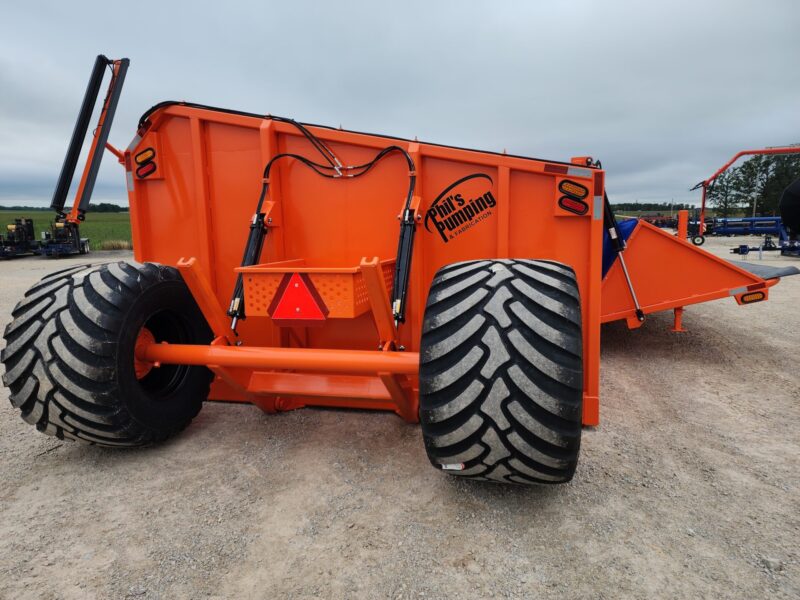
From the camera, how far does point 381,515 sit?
231 centimetres

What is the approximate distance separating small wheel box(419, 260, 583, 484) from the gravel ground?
0.36 m

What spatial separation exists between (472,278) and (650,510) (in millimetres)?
1452

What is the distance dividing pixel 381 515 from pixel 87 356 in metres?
1.71

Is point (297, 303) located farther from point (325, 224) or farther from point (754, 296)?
point (754, 296)

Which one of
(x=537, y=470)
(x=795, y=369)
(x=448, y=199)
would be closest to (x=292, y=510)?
(x=537, y=470)

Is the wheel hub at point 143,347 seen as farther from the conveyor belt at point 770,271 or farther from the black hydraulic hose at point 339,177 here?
the conveyor belt at point 770,271

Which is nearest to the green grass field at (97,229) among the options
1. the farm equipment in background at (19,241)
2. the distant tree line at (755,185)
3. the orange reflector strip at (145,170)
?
the farm equipment in background at (19,241)

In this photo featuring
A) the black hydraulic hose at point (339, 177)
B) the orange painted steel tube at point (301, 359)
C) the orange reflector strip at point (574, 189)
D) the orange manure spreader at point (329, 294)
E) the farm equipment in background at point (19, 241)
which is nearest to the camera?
the orange manure spreader at point (329, 294)

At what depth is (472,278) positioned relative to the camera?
84.8 inches

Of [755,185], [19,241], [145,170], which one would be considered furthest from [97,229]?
[755,185]

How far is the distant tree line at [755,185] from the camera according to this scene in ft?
117

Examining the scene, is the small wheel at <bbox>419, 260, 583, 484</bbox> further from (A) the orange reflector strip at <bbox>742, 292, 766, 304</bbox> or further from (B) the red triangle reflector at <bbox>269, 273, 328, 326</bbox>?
(A) the orange reflector strip at <bbox>742, 292, 766, 304</bbox>

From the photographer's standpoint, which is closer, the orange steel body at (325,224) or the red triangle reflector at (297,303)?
the red triangle reflector at (297,303)

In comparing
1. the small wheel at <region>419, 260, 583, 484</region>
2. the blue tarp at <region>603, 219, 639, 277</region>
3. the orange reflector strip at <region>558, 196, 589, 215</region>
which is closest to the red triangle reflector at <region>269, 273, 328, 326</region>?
the small wheel at <region>419, 260, 583, 484</region>
